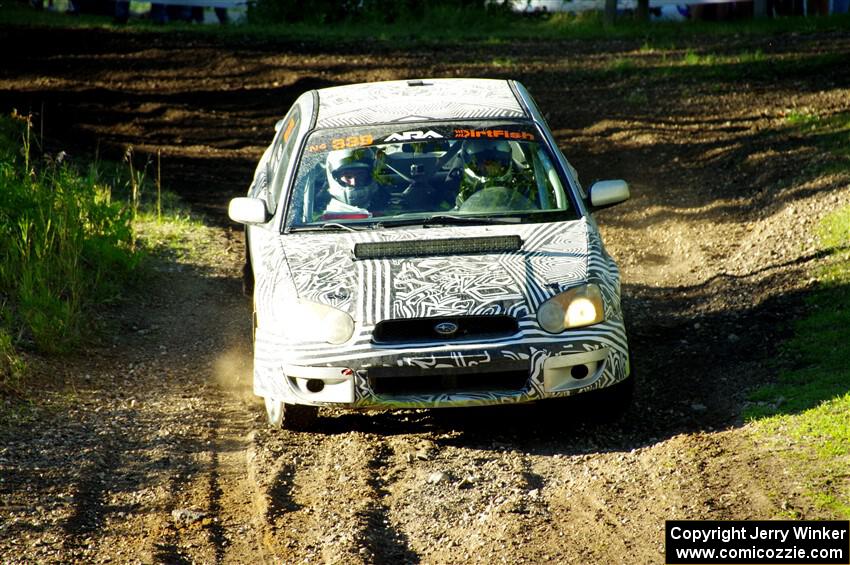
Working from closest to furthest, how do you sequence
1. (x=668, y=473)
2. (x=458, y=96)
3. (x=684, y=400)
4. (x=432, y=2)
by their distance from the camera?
(x=668, y=473) < (x=684, y=400) < (x=458, y=96) < (x=432, y=2)

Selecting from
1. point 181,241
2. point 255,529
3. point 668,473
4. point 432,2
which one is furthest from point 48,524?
point 432,2

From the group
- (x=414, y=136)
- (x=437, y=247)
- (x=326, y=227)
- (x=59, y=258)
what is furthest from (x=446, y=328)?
(x=59, y=258)

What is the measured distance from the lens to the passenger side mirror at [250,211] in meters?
6.92

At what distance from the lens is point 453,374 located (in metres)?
5.87

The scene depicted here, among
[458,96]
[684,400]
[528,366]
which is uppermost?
[458,96]

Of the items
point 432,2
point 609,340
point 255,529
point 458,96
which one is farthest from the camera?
point 432,2

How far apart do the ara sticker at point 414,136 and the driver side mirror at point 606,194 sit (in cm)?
101

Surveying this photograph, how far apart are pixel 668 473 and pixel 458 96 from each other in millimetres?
3163

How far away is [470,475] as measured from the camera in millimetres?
5754

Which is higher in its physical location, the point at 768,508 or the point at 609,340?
the point at 609,340

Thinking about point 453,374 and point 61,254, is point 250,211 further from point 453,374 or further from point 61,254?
point 61,254

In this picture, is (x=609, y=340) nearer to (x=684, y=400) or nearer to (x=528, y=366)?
(x=528, y=366)

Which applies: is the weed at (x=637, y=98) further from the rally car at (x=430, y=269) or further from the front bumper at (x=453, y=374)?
the front bumper at (x=453, y=374)

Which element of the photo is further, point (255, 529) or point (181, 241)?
point (181, 241)
